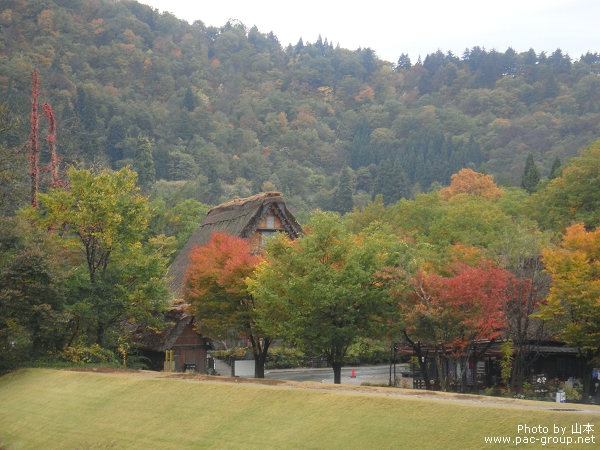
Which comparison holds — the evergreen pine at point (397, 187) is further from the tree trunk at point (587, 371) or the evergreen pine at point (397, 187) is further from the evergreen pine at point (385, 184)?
the tree trunk at point (587, 371)

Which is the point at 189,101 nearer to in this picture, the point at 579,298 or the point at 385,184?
the point at 385,184

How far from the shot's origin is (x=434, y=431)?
16.2 meters

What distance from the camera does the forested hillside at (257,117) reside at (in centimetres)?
12412

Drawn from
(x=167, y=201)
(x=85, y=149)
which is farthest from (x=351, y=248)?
(x=85, y=149)

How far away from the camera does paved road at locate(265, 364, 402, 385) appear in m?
38.7

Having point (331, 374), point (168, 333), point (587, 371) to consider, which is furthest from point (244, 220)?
point (587, 371)

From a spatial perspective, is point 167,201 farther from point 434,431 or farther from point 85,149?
point 434,431

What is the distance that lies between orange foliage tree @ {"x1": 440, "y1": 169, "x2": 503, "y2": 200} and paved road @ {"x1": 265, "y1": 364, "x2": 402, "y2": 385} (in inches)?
1911

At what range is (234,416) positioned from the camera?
2073cm

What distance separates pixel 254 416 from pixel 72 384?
10856 millimetres

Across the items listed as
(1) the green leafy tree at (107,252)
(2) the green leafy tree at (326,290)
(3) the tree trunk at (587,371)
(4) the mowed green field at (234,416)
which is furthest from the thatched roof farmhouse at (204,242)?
(3) the tree trunk at (587,371)

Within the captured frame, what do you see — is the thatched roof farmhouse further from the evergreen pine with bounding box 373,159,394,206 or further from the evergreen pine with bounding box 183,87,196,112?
the evergreen pine with bounding box 183,87,196,112

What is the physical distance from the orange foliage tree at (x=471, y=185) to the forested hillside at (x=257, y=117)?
886 cm

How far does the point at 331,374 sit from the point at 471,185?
5762 cm
